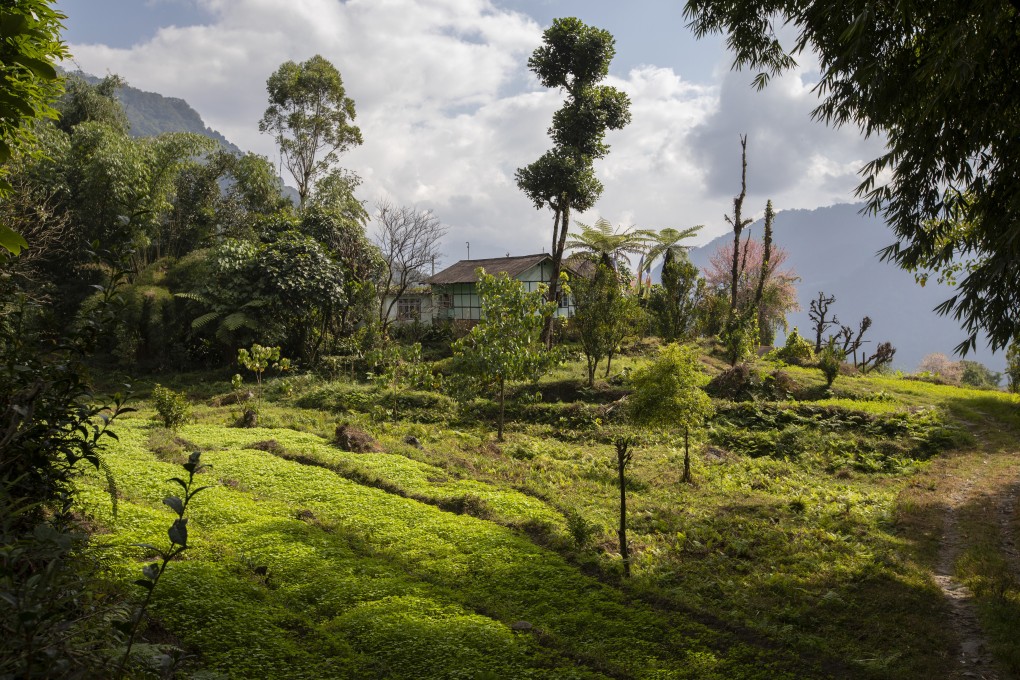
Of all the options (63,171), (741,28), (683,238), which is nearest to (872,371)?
(683,238)

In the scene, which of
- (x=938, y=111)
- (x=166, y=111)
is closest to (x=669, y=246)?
(x=938, y=111)

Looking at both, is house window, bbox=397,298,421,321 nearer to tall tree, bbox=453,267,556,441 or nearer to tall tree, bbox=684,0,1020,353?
tall tree, bbox=453,267,556,441

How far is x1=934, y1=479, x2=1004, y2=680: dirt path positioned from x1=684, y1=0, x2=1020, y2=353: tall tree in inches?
149

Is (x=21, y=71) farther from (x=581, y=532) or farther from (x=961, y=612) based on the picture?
(x=961, y=612)

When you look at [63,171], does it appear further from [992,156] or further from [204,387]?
[992,156]

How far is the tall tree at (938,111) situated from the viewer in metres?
7.04

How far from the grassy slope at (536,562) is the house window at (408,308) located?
2230 cm

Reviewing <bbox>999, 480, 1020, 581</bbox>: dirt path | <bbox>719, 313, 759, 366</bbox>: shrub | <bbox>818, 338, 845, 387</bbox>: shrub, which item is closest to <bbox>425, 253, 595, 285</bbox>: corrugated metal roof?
<bbox>719, 313, 759, 366</bbox>: shrub

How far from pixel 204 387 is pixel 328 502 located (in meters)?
15.1

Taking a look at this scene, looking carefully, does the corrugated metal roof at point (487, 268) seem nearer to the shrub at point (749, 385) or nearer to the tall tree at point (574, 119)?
the tall tree at point (574, 119)

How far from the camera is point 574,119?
2973 centimetres

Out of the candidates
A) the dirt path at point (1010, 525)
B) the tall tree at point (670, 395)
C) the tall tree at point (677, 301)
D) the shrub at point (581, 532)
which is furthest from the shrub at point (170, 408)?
the tall tree at point (677, 301)

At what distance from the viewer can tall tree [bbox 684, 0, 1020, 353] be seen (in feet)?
23.1

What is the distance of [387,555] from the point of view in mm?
9352
